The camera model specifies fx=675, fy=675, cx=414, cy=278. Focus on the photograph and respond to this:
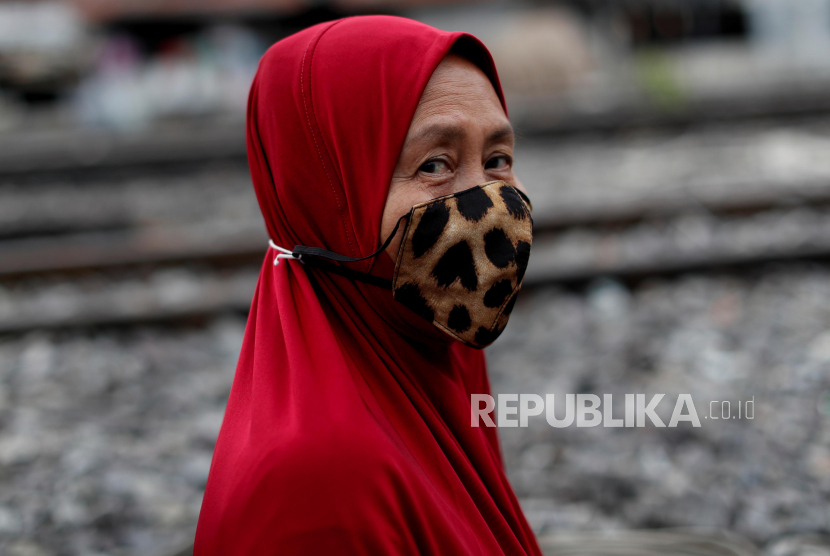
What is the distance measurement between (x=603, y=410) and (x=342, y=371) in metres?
2.86

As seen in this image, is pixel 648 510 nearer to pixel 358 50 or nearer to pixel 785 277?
pixel 358 50

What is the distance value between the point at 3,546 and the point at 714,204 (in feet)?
19.5

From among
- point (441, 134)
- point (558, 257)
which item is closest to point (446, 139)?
point (441, 134)

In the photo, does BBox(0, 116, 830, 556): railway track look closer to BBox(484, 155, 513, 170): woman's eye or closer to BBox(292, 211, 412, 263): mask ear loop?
BBox(292, 211, 412, 263): mask ear loop

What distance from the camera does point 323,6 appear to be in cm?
1700

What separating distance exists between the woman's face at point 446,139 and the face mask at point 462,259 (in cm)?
4

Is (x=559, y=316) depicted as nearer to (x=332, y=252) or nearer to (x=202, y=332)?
(x=202, y=332)

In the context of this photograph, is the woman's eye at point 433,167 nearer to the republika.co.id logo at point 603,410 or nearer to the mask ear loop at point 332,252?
the mask ear loop at point 332,252

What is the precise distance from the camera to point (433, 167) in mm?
1509

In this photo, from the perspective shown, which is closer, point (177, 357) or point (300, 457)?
point (300, 457)

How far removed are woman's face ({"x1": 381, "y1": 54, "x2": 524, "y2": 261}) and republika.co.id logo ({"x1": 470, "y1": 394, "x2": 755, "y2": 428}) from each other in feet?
7.17

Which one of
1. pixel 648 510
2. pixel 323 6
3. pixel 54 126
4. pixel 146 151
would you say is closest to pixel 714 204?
pixel 648 510

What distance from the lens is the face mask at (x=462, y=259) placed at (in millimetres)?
1466

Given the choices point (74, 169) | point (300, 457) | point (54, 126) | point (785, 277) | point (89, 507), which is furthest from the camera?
point (54, 126)
